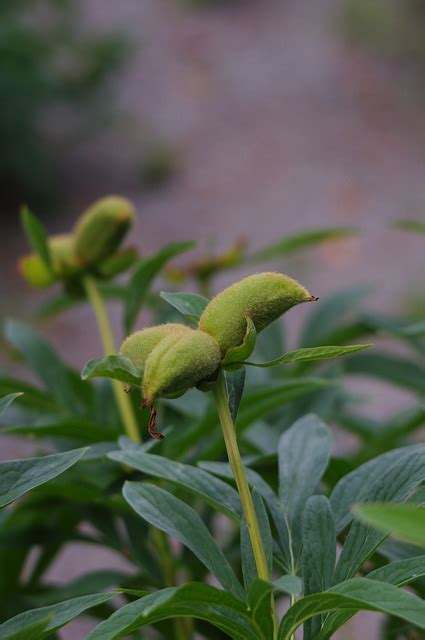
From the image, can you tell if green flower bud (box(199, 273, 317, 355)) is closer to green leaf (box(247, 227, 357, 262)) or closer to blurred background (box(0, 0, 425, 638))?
green leaf (box(247, 227, 357, 262))

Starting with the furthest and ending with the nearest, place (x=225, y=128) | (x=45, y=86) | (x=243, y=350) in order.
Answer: (x=225, y=128) → (x=45, y=86) → (x=243, y=350)

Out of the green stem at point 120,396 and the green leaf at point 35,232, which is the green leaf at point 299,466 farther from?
the green leaf at point 35,232

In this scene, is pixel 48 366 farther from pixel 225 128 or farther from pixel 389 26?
pixel 389 26

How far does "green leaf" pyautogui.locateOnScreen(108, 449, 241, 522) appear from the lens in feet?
1.27

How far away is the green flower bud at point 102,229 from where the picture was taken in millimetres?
662

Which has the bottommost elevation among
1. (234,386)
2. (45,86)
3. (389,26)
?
(389,26)

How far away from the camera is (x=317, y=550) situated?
38 cm

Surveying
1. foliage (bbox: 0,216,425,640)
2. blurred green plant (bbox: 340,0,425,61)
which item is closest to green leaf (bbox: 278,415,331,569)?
foliage (bbox: 0,216,425,640)

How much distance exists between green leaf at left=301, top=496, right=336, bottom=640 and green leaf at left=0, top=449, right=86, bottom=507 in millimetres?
106

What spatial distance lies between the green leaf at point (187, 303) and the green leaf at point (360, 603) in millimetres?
131

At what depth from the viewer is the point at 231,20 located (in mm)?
5328

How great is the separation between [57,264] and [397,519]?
0.50m

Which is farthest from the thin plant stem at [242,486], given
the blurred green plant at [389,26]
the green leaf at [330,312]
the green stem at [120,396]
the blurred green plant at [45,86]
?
the blurred green plant at [389,26]

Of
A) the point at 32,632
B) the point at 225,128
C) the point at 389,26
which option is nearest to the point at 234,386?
the point at 32,632
